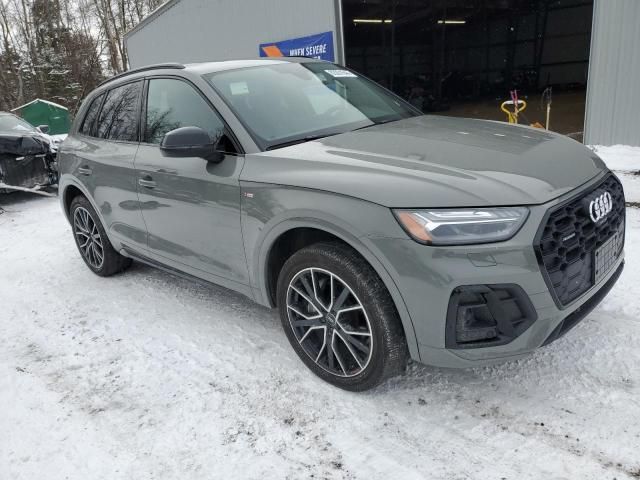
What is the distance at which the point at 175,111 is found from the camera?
3.40 m

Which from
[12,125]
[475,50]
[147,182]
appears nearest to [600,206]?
[147,182]

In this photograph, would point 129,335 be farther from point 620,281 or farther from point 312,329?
point 620,281

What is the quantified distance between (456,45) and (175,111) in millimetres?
22445

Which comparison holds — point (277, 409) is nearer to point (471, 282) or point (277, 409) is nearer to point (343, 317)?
point (343, 317)

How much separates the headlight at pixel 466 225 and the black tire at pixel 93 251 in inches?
126

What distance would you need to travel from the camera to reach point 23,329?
3789mm

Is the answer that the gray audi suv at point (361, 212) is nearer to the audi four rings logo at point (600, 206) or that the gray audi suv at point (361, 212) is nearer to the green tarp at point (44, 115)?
the audi four rings logo at point (600, 206)

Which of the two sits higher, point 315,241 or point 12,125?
point 12,125

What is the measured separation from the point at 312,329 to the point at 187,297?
1.67m

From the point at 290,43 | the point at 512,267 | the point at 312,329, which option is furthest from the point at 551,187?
the point at 290,43

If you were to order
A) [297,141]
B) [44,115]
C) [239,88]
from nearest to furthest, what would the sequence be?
[297,141] → [239,88] → [44,115]

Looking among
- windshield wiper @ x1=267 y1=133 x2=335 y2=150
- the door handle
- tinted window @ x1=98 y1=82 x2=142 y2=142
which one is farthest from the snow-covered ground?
tinted window @ x1=98 y1=82 x2=142 y2=142

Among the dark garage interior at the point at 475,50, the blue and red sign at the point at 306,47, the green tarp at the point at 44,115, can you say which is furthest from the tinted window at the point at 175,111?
the green tarp at the point at 44,115

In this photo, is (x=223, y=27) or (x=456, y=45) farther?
(x=456, y=45)
